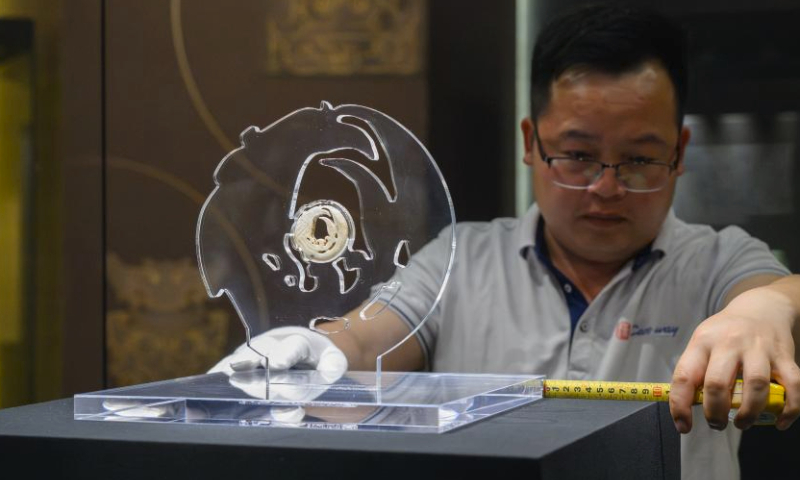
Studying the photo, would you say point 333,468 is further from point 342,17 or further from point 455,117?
point 342,17

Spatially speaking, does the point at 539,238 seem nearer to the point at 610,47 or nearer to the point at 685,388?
the point at 610,47

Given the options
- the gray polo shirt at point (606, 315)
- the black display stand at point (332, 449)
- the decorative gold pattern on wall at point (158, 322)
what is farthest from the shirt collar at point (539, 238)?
the black display stand at point (332, 449)

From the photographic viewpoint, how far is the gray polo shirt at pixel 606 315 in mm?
1730

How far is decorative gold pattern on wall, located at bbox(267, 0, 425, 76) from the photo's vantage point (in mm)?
2162

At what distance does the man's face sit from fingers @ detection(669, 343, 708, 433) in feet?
2.38

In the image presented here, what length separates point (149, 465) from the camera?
0.85 metres

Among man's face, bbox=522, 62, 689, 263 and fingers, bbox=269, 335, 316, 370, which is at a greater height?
man's face, bbox=522, 62, 689, 263

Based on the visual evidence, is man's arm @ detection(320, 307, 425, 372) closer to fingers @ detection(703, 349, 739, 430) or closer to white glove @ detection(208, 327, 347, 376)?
white glove @ detection(208, 327, 347, 376)

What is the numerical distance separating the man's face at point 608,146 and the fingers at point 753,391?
0.73 m

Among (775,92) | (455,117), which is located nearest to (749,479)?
(775,92)

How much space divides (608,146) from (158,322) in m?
1.01

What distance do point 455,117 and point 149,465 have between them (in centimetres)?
130

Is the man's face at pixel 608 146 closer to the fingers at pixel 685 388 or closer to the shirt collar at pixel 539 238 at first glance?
the shirt collar at pixel 539 238

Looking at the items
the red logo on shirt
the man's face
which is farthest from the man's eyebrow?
the red logo on shirt
